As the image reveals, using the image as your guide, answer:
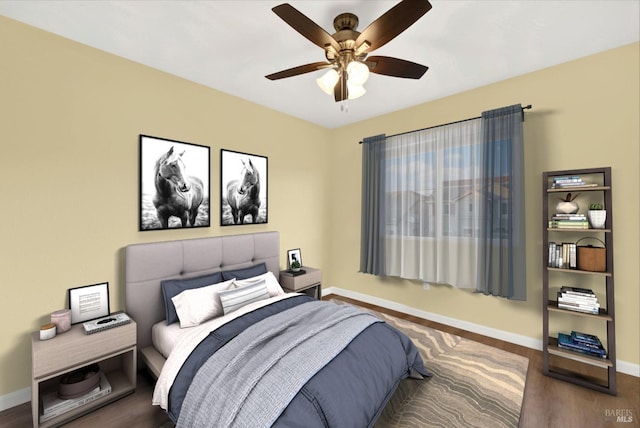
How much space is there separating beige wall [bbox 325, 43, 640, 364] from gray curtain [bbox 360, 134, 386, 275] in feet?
1.44

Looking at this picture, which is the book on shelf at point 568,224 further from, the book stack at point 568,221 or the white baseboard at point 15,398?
the white baseboard at point 15,398

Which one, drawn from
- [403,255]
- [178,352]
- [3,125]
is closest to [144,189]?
[3,125]

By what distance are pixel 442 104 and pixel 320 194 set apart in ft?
6.91

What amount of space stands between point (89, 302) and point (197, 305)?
0.85 meters

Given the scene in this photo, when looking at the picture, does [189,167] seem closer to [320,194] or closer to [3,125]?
[3,125]

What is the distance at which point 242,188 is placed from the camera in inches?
126

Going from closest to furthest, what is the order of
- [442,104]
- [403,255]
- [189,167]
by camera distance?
[189,167] < [442,104] < [403,255]

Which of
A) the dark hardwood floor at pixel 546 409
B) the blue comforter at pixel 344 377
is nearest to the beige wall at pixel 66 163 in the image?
the dark hardwood floor at pixel 546 409

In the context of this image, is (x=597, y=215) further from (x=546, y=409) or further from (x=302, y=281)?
(x=302, y=281)

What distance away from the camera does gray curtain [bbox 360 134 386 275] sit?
372cm

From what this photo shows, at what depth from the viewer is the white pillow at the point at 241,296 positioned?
231 centimetres

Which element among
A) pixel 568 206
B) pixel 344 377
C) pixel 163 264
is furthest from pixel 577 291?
pixel 163 264

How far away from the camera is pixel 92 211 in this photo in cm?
221

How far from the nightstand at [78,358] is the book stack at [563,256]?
3.58 metres
